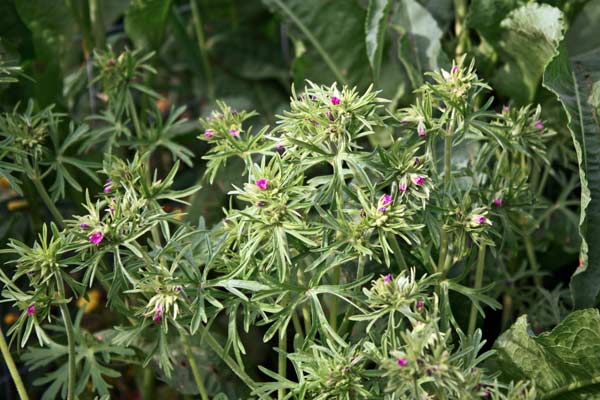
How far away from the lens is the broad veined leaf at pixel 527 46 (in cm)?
127

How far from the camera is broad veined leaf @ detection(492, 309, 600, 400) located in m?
1.03

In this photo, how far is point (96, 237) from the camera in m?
0.85

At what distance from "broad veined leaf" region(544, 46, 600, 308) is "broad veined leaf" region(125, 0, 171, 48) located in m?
0.72

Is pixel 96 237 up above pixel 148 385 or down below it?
above

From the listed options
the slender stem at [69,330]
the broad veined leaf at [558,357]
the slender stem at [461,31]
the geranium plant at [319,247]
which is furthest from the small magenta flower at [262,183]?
the slender stem at [461,31]

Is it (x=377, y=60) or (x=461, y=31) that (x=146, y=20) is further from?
(x=461, y=31)

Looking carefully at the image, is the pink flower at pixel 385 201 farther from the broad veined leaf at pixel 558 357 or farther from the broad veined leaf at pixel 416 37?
the broad veined leaf at pixel 416 37

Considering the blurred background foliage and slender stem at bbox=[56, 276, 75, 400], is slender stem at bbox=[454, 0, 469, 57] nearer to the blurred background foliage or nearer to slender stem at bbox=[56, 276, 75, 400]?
the blurred background foliage

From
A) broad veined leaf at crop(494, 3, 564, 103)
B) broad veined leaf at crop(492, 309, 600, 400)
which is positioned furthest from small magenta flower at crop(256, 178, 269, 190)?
broad veined leaf at crop(494, 3, 564, 103)

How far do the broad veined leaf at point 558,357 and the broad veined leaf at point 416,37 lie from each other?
51 cm

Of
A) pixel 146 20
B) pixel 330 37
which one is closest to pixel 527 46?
pixel 330 37

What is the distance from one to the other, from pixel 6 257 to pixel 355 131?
0.69 m

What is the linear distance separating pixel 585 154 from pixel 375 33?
1.39ft

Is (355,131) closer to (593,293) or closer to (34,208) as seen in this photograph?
(593,293)
